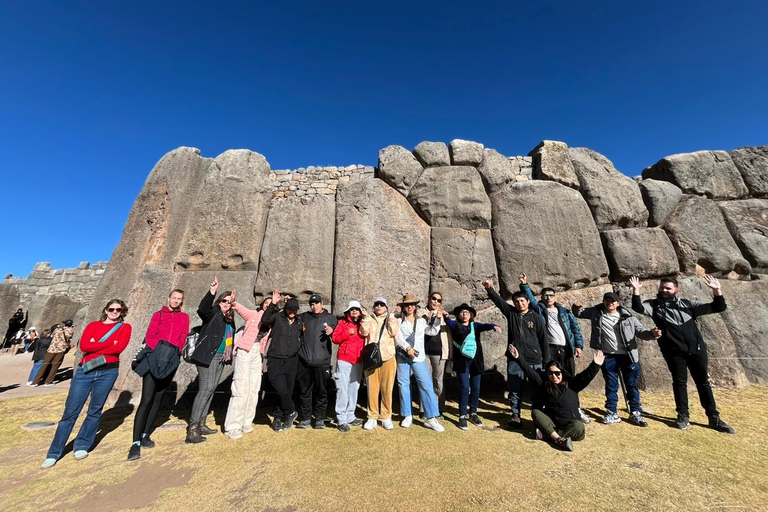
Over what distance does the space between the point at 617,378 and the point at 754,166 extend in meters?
7.40

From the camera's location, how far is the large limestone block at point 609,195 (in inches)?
279

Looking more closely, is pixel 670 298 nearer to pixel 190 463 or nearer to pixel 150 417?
pixel 190 463

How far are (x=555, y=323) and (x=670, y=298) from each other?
1.45 m

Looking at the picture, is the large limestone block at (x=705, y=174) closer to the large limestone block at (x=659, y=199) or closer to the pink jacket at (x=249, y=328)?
the large limestone block at (x=659, y=199)

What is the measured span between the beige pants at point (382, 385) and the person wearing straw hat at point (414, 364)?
0.13 meters

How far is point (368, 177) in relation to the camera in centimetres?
726

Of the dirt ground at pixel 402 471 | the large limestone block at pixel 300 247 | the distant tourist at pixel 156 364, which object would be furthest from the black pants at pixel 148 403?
the large limestone block at pixel 300 247

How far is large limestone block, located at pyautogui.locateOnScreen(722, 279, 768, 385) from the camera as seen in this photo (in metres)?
5.93

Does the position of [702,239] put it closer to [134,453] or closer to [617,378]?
A: [617,378]

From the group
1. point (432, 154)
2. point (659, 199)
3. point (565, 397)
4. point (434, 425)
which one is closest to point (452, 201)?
point (432, 154)

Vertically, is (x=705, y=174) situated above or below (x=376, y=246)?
above

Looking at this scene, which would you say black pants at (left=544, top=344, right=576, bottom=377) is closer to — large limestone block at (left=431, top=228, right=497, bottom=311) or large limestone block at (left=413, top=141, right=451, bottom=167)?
large limestone block at (left=431, top=228, right=497, bottom=311)

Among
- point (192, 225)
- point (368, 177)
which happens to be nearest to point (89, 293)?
point (192, 225)

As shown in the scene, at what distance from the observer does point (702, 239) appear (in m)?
7.00
